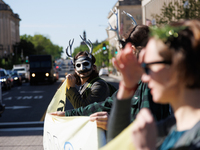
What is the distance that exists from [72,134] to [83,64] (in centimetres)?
118

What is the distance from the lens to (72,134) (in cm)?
337

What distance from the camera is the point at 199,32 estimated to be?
1.54m

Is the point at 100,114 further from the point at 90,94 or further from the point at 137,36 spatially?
the point at 90,94

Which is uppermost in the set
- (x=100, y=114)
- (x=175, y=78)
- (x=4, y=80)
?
(x=175, y=78)

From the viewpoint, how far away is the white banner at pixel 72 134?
3.11 m

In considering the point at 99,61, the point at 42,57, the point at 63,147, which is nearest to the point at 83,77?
the point at 63,147

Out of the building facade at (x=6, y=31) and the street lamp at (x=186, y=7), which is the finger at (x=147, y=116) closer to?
the street lamp at (x=186, y=7)

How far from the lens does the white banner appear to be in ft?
10.2

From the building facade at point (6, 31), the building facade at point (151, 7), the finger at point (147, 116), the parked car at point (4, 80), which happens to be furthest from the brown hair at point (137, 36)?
the building facade at point (6, 31)

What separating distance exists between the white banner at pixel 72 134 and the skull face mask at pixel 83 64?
714 millimetres

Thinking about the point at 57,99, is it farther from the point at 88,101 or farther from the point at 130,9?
the point at 130,9

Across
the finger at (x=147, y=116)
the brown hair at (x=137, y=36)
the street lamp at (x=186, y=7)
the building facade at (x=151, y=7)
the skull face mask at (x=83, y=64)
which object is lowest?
the finger at (x=147, y=116)

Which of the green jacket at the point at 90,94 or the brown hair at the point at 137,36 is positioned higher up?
the brown hair at the point at 137,36

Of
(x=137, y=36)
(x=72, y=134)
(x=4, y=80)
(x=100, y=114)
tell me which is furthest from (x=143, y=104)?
(x=4, y=80)
